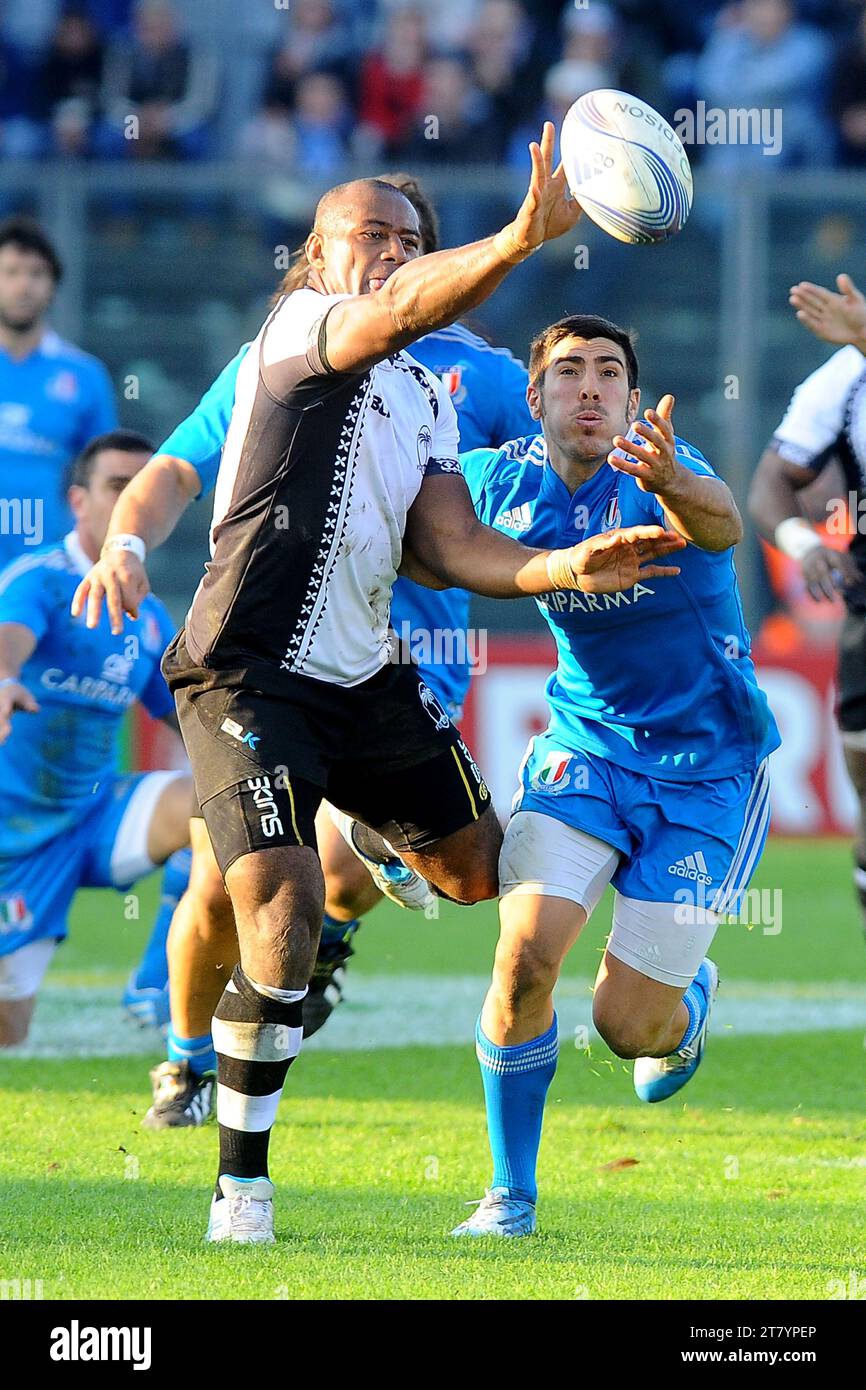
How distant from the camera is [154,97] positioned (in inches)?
549

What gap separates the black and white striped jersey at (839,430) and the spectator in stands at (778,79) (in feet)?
25.7

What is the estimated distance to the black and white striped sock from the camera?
4285mm

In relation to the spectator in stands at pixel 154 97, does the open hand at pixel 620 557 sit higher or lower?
lower

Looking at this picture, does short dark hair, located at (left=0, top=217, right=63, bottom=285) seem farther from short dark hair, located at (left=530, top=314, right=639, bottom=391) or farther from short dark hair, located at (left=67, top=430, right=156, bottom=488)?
short dark hair, located at (left=530, top=314, right=639, bottom=391)

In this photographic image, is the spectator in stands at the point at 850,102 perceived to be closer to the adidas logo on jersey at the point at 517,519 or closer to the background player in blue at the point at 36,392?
the background player in blue at the point at 36,392

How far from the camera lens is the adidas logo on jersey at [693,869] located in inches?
196

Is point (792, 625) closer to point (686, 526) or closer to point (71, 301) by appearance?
point (71, 301)

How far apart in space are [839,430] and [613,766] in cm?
260

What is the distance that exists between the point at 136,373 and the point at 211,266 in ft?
3.19

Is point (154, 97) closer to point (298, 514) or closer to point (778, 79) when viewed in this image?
point (778, 79)

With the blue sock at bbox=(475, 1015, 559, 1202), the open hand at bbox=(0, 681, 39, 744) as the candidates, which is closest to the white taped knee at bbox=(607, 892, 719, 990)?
the blue sock at bbox=(475, 1015, 559, 1202)

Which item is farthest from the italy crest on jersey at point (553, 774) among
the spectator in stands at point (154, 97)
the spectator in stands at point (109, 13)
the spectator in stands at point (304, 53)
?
the spectator in stands at point (109, 13)

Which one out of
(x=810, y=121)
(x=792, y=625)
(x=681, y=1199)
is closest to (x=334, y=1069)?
(x=681, y=1199)

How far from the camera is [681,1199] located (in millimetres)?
4859
